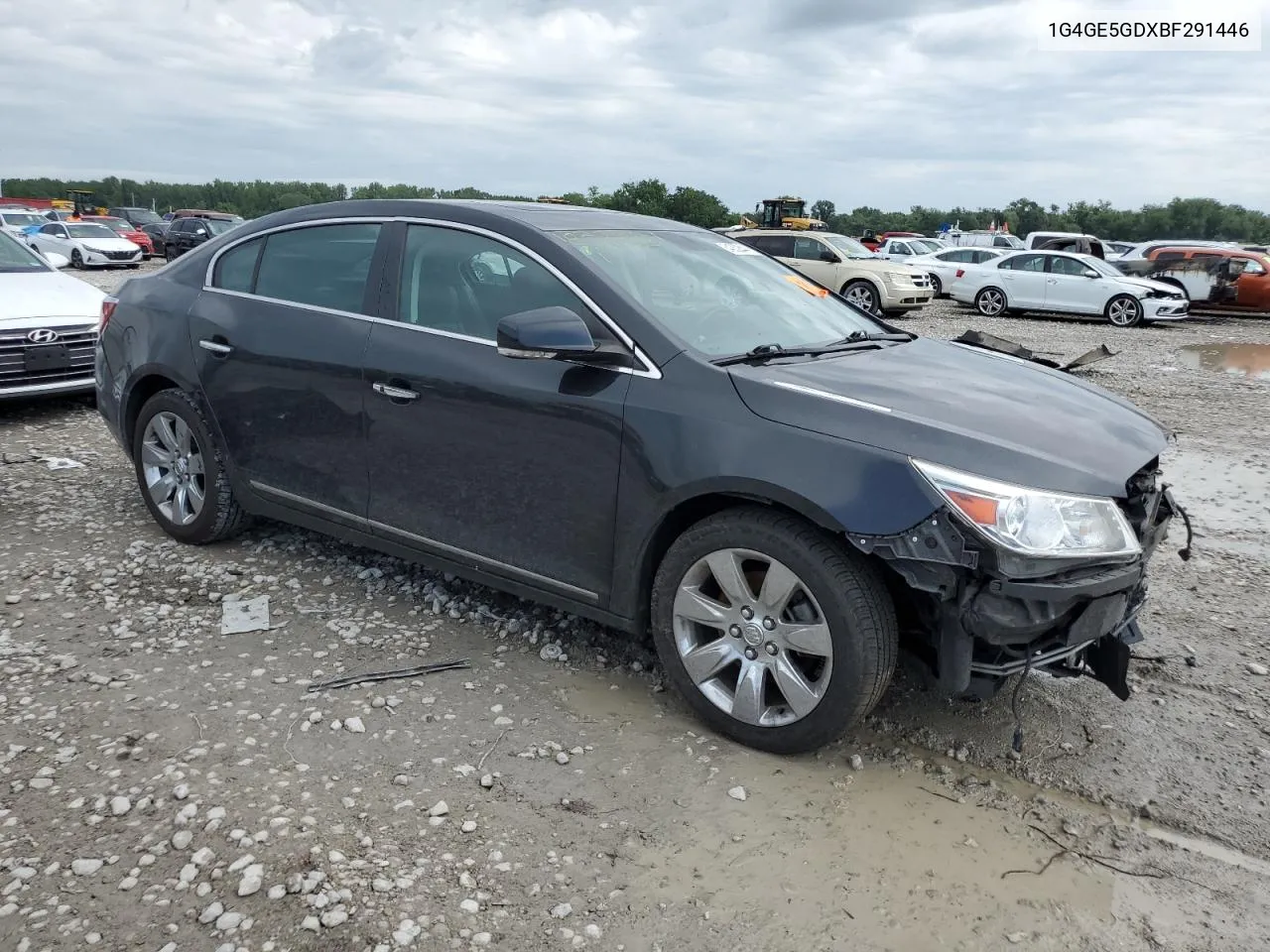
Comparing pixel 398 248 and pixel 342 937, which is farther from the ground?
pixel 398 248

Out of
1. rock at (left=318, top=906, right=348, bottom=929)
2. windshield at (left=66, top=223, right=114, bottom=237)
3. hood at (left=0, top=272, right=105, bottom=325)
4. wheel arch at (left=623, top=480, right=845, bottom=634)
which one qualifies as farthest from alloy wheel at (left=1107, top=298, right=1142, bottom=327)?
windshield at (left=66, top=223, right=114, bottom=237)

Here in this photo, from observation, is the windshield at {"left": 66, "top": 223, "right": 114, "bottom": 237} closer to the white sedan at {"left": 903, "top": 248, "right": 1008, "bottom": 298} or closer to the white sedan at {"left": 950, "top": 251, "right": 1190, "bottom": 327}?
the white sedan at {"left": 903, "top": 248, "right": 1008, "bottom": 298}

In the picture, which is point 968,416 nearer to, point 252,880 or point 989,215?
point 252,880

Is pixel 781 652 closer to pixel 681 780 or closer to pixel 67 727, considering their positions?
pixel 681 780

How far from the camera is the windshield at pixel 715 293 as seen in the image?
354cm

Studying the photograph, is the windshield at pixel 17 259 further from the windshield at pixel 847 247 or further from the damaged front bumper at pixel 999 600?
the windshield at pixel 847 247

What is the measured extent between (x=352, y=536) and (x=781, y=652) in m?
2.03

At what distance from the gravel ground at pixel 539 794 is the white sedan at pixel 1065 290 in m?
15.7

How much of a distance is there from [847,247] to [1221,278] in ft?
25.6

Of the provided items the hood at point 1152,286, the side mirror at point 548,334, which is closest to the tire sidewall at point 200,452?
the side mirror at point 548,334

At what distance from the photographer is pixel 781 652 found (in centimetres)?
310

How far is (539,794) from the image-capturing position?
300cm

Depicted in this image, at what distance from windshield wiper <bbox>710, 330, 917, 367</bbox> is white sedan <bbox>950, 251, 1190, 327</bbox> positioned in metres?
16.4

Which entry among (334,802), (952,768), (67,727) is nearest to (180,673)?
(67,727)
